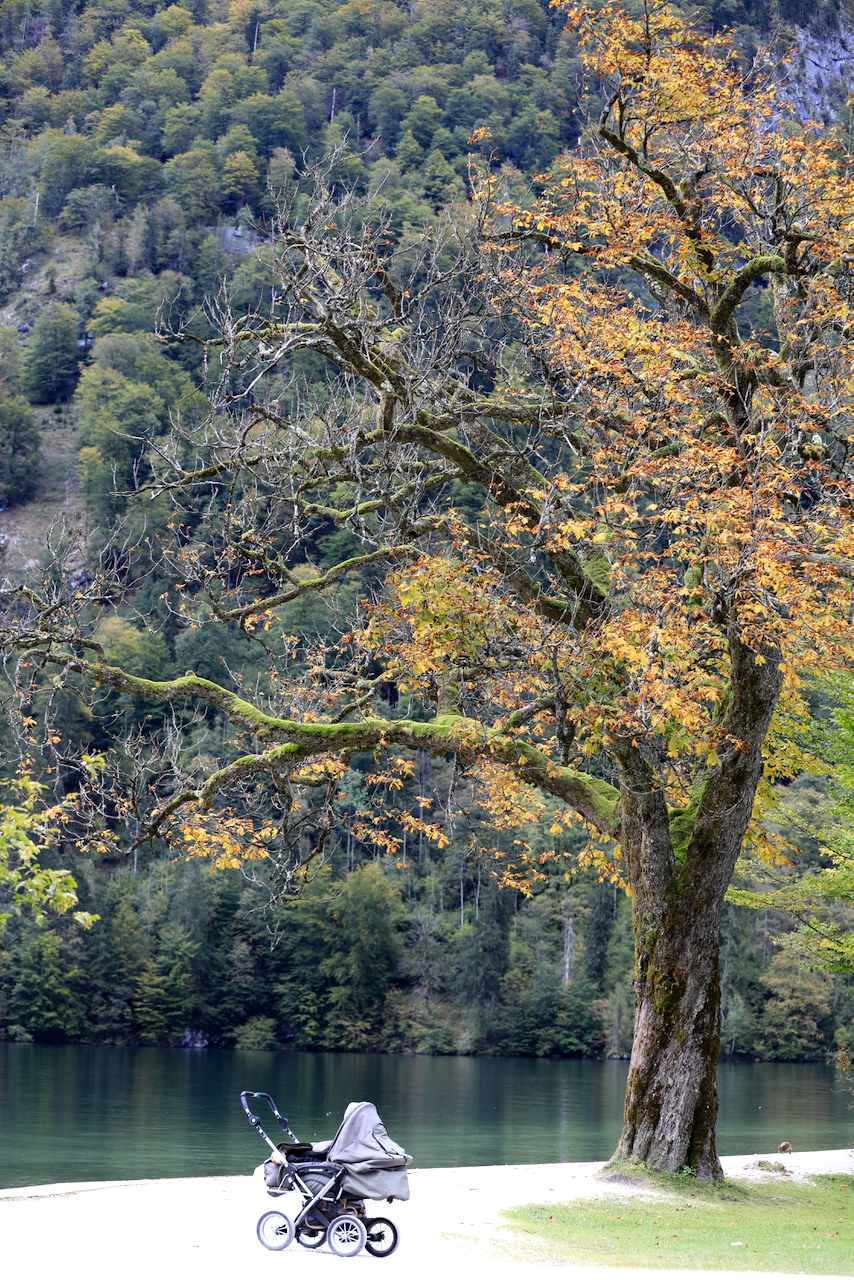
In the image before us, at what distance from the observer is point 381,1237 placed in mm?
8461

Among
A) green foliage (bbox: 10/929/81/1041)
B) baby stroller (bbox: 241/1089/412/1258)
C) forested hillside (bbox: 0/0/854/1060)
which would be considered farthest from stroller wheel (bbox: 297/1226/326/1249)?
green foliage (bbox: 10/929/81/1041)

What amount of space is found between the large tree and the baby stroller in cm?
417

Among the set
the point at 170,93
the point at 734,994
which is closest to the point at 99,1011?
the point at 734,994

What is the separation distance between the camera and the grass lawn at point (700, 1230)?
9141 millimetres

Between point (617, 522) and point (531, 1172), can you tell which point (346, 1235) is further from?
point (617, 522)

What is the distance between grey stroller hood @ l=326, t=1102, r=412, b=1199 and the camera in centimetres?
822

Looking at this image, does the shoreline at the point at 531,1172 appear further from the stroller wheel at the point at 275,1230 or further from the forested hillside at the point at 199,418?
the forested hillside at the point at 199,418

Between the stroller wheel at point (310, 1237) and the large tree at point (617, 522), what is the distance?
438 cm

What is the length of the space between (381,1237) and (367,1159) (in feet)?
2.21

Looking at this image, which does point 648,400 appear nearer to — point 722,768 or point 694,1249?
point 722,768

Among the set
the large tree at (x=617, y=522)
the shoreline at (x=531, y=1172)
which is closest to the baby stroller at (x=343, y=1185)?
the shoreline at (x=531, y=1172)

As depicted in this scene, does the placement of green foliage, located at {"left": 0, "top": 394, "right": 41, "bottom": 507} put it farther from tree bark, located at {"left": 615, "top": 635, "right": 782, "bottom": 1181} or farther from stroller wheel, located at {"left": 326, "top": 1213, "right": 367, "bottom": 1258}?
stroller wheel, located at {"left": 326, "top": 1213, "right": 367, "bottom": 1258}

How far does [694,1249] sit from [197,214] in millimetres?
129631

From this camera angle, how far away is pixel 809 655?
12375mm
